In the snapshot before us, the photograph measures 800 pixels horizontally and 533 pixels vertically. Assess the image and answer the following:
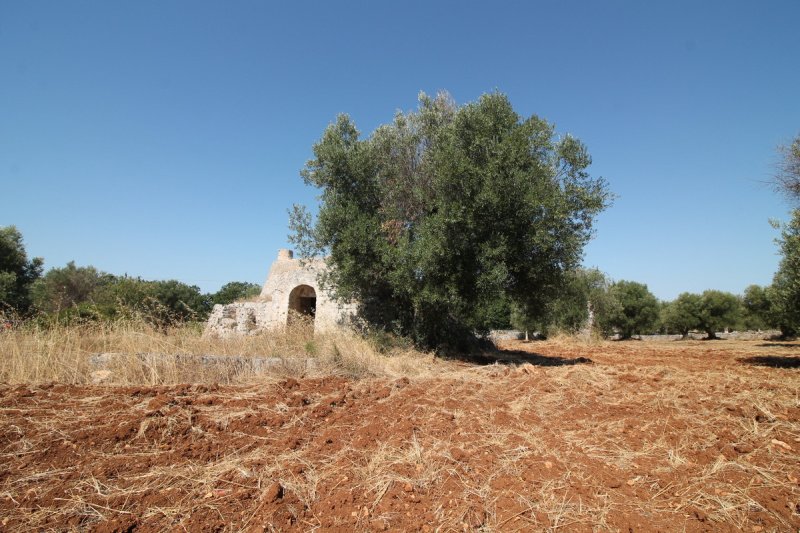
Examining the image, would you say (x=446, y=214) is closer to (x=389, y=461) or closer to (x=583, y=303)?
(x=389, y=461)

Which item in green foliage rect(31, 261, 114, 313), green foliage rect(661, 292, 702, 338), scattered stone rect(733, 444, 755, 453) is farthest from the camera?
green foliage rect(31, 261, 114, 313)

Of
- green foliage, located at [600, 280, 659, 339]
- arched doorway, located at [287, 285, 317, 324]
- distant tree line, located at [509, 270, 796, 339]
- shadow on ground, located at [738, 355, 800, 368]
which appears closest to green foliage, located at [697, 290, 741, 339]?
distant tree line, located at [509, 270, 796, 339]

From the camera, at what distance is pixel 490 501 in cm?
281

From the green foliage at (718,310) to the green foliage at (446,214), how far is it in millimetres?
25347

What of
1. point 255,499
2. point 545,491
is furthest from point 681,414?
point 255,499

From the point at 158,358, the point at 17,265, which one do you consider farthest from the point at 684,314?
the point at 17,265

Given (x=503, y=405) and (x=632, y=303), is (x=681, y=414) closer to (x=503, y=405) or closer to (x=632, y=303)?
(x=503, y=405)

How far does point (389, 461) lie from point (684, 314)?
34.4 m

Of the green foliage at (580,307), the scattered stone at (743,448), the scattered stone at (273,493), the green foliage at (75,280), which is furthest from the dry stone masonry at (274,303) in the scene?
the green foliage at (75,280)

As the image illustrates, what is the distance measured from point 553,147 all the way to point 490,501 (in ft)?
32.2

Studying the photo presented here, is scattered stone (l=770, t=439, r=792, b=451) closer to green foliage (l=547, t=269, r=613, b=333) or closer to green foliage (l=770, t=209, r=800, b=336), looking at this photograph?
Answer: green foliage (l=770, t=209, r=800, b=336)

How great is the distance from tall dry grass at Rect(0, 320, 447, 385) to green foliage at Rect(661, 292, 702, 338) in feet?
97.3

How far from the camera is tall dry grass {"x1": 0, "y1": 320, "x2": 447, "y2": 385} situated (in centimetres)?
608

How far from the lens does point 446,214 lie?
977 cm
